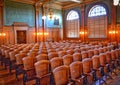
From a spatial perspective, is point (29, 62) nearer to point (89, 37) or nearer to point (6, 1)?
point (6, 1)

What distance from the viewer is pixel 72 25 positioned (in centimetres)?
1991

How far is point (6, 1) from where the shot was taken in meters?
15.1

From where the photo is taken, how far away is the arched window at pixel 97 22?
53.1 ft

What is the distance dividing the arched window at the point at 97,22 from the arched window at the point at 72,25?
2.17 metres

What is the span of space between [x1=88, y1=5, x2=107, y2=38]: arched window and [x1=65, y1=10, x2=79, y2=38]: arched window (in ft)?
7.13

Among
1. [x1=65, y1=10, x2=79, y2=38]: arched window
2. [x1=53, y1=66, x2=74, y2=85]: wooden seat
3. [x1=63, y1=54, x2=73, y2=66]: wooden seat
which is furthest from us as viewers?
[x1=65, y1=10, x2=79, y2=38]: arched window

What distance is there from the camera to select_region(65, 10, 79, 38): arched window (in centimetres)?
1916

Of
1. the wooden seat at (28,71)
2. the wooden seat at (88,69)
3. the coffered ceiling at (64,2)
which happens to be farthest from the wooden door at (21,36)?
the wooden seat at (88,69)

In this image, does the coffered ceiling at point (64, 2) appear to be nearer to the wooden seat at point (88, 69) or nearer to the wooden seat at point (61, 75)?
the wooden seat at point (88, 69)

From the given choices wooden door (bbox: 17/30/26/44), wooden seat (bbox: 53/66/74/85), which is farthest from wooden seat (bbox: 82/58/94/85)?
wooden door (bbox: 17/30/26/44)

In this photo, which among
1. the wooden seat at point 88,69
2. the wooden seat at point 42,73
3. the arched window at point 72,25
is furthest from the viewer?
the arched window at point 72,25

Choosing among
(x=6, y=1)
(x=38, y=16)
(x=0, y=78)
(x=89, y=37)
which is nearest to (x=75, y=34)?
(x=89, y=37)

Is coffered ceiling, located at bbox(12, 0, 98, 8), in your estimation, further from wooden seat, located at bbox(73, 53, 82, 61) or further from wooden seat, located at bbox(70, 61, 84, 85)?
wooden seat, located at bbox(70, 61, 84, 85)

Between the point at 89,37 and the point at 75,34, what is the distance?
2.56 meters
